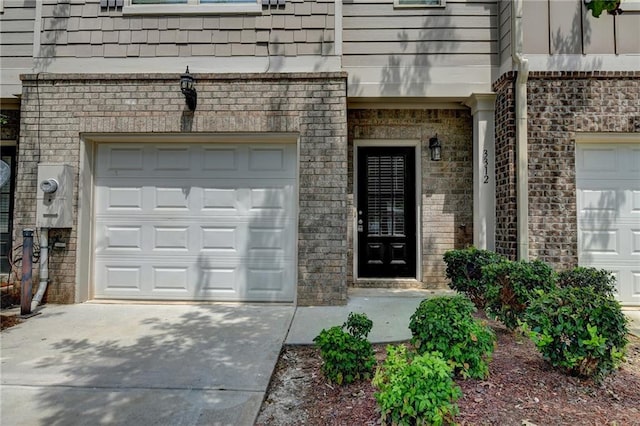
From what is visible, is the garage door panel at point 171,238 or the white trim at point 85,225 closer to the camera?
the white trim at point 85,225

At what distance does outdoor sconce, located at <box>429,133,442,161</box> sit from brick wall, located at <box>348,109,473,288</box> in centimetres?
8

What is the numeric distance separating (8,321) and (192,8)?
179 inches

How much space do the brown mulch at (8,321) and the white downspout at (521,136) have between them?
20.2 ft

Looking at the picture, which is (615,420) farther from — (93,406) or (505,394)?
(93,406)

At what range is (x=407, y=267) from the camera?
5988mm

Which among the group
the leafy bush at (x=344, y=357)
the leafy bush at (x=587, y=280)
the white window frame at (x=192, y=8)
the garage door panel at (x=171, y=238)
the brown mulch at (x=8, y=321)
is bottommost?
the brown mulch at (x=8, y=321)

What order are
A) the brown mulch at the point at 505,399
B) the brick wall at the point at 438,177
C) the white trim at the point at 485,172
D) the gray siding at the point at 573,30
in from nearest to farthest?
the brown mulch at the point at 505,399
the gray siding at the point at 573,30
the white trim at the point at 485,172
the brick wall at the point at 438,177

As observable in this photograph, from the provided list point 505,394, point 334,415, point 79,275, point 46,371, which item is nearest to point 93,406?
point 46,371

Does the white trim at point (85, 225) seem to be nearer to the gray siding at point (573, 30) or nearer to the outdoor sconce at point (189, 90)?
the outdoor sconce at point (189, 90)

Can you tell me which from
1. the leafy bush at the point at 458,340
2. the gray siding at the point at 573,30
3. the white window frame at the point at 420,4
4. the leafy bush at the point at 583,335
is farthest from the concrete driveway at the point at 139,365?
the gray siding at the point at 573,30

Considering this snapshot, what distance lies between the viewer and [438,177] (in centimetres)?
587

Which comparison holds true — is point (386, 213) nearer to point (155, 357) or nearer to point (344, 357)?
point (344, 357)

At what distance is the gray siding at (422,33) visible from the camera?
555 centimetres

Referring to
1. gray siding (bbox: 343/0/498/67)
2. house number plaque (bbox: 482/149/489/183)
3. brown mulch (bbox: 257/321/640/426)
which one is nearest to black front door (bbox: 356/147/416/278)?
house number plaque (bbox: 482/149/489/183)
